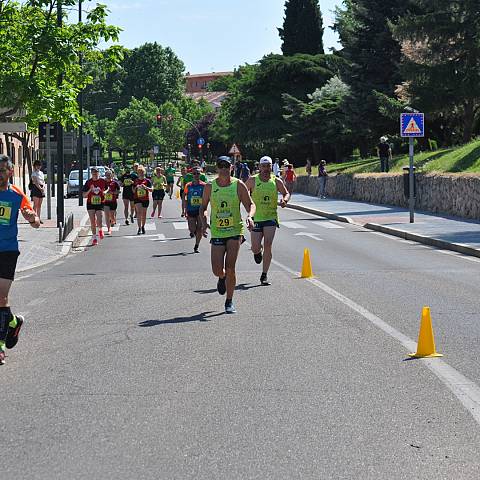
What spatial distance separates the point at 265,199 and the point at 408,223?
1471 centimetres

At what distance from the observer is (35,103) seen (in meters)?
22.8

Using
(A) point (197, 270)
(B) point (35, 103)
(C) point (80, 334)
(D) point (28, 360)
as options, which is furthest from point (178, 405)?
(B) point (35, 103)

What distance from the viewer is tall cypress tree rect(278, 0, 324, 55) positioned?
8862 centimetres

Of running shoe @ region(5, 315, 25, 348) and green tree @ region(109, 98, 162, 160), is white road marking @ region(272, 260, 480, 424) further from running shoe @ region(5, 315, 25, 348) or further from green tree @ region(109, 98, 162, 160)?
green tree @ region(109, 98, 162, 160)

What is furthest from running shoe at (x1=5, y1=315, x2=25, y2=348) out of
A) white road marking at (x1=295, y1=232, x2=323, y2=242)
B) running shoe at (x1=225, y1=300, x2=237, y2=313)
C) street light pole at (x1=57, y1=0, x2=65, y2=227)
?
white road marking at (x1=295, y1=232, x2=323, y2=242)

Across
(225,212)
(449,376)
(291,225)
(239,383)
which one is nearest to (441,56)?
(291,225)

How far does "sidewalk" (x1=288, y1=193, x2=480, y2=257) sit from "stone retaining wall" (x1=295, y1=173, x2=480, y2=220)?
51 centimetres

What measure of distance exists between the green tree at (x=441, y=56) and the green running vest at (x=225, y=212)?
28591 millimetres

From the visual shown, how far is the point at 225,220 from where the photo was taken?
12.2 m

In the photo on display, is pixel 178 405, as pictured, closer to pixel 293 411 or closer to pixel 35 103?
pixel 293 411

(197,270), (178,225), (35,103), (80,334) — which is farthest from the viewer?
(178,225)

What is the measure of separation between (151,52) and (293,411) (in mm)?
160103

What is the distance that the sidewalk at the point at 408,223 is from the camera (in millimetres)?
22648

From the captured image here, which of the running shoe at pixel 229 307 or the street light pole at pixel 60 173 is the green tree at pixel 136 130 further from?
→ the running shoe at pixel 229 307
